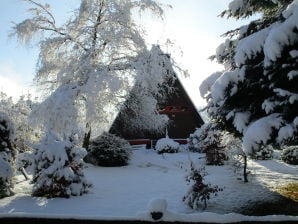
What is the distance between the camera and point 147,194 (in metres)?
10.8

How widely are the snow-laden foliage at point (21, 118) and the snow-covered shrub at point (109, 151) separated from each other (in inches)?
127

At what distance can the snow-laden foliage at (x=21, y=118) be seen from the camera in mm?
16848

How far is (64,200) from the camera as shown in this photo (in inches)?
401

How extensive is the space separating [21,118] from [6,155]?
11.1 meters

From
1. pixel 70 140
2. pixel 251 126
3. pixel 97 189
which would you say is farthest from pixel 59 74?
pixel 251 126

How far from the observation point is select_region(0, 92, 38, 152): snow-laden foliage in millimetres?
16848

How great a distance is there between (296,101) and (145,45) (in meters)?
14.1

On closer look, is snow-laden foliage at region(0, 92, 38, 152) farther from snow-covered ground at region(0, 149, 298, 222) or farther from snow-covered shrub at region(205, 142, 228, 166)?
snow-covered shrub at region(205, 142, 228, 166)

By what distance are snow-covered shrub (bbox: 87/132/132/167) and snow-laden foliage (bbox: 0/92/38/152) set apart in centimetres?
323

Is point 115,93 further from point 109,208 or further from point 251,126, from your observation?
point 251,126

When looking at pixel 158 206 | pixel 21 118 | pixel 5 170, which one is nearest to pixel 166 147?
pixel 21 118

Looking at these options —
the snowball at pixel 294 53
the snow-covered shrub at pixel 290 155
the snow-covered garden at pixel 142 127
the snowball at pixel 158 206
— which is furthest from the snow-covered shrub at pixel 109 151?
the snowball at pixel 158 206

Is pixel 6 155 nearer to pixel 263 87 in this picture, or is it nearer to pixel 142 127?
pixel 263 87

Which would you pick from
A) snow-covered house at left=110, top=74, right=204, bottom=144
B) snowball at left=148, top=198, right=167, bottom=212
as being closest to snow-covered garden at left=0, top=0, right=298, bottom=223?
snowball at left=148, top=198, right=167, bottom=212
